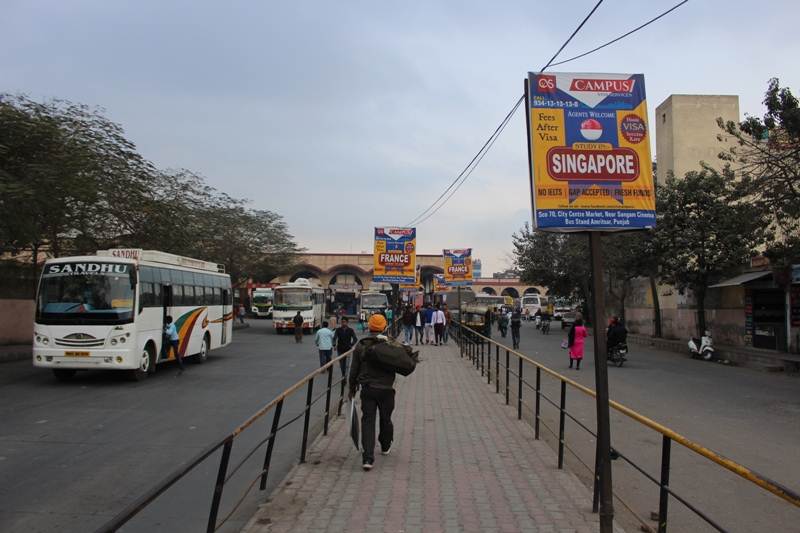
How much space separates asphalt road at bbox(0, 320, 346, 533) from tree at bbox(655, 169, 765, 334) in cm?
1542

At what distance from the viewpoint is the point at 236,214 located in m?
38.8

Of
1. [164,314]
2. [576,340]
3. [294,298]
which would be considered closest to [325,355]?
[164,314]

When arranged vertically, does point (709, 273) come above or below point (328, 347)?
above

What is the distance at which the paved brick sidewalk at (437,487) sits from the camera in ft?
15.7

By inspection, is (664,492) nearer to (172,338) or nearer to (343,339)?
(343,339)

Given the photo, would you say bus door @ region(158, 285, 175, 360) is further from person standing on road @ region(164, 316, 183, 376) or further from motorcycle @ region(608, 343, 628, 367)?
motorcycle @ region(608, 343, 628, 367)

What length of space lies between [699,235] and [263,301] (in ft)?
142

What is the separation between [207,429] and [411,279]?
16.8 m

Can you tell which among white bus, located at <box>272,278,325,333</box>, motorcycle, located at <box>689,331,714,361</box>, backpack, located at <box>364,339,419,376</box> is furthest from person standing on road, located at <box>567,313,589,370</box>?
white bus, located at <box>272,278,325,333</box>

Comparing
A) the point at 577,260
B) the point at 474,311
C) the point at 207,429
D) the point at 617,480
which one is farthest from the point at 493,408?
the point at 577,260

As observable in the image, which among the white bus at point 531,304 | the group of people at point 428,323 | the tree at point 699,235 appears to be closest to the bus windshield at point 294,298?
the group of people at point 428,323

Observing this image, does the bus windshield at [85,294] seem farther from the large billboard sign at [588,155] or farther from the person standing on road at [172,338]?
the large billboard sign at [588,155]

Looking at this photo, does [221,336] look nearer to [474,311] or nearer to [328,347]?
[328,347]

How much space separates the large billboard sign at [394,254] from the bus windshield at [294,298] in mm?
9658
